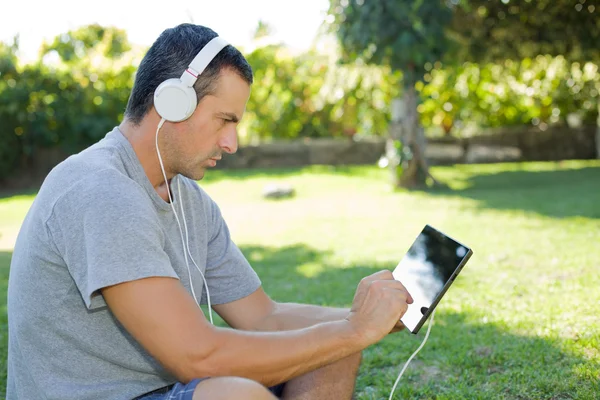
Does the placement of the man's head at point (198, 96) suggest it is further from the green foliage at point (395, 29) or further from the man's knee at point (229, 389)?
the green foliage at point (395, 29)

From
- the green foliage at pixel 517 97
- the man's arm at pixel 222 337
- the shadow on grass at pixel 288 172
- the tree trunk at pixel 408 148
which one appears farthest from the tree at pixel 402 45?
the man's arm at pixel 222 337

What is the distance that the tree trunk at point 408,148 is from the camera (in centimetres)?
1042

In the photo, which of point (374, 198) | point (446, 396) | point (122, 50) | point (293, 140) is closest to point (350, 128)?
point (293, 140)

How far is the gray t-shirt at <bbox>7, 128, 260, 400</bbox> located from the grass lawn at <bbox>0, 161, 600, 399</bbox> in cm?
145

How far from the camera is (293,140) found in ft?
48.0

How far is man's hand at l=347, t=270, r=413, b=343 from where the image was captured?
6.44 ft

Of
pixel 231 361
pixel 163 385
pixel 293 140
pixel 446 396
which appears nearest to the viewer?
pixel 231 361

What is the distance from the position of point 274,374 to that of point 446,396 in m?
1.32

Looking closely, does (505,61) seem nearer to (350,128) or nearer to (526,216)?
(350,128)

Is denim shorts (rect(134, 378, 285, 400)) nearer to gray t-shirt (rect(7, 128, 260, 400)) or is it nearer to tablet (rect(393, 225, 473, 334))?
gray t-shirt (rect(7, 128, 260, 400))

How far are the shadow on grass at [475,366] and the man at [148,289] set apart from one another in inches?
37.2

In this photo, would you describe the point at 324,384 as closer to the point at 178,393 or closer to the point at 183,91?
the point at 178,393

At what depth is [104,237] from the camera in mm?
1714

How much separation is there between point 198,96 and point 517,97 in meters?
14.9
